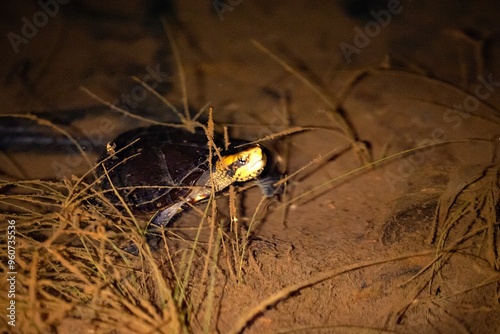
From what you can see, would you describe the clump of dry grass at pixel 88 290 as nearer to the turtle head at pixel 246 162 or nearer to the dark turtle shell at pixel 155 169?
the dark turtle shell at pixel 155 169

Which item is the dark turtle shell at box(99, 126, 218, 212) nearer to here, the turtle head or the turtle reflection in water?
the turtle reflection in water

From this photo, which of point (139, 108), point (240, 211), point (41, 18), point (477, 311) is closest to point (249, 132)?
point (240, 211)

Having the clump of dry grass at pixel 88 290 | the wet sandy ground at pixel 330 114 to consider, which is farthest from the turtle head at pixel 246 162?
the clump of dry grass at pixel 88 290

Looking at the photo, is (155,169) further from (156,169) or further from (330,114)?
(330,114)

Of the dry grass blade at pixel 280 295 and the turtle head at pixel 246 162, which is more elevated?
the turtle head at pixel 246 162

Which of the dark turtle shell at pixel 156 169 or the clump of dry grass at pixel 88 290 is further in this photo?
the dark turtle shell at pixel 156 169

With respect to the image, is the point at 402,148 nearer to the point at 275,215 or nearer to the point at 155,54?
the point at 275,215

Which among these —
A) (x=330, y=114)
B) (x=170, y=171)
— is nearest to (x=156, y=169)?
(x=170, y=171)
